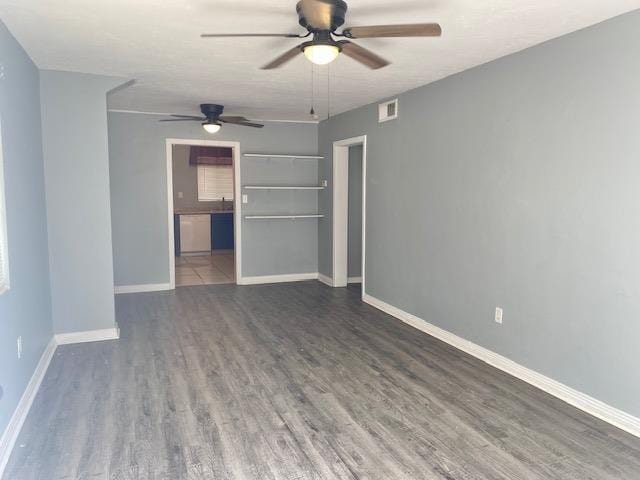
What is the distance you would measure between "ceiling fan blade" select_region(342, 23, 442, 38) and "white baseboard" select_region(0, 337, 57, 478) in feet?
9.01

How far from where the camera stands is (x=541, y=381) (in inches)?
129

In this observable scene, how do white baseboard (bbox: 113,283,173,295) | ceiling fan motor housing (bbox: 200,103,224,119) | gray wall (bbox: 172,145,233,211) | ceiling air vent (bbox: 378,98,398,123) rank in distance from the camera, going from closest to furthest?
ceiling air vent (bbox: 378,98,398,123), ceiling fan motor housing (bbox: 200,103,224,119), white baseboard (bbox: 113,283,173,295), gray wall (bbox: 172,145,233,211)

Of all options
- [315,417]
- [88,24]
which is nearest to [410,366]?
[315,417]

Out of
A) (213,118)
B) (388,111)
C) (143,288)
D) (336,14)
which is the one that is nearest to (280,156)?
(213,118)

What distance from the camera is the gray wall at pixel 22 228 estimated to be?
2648 millimetres

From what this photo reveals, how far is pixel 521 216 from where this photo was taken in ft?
11.2

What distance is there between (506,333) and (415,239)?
1.41m

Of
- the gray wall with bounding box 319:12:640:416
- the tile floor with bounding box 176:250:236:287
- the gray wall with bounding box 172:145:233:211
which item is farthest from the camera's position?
the gray wall with bounding box 172:145:233:211

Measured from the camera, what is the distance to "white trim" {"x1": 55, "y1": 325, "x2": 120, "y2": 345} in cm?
415

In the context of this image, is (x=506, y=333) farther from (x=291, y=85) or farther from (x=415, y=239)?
(x=291, y=85)

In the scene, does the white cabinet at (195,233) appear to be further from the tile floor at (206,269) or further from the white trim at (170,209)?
the white trim at (170,209)

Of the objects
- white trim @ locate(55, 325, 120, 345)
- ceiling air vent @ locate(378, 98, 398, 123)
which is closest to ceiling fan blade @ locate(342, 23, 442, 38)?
ceiling air vent @ locate(378, 98, 398, 123)

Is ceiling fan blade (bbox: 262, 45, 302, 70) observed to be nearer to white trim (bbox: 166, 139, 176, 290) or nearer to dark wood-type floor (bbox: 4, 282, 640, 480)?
dark wood-type floor (bbox: 4, 282, 640, 480)

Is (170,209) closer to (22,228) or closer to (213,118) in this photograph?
(213,118)
